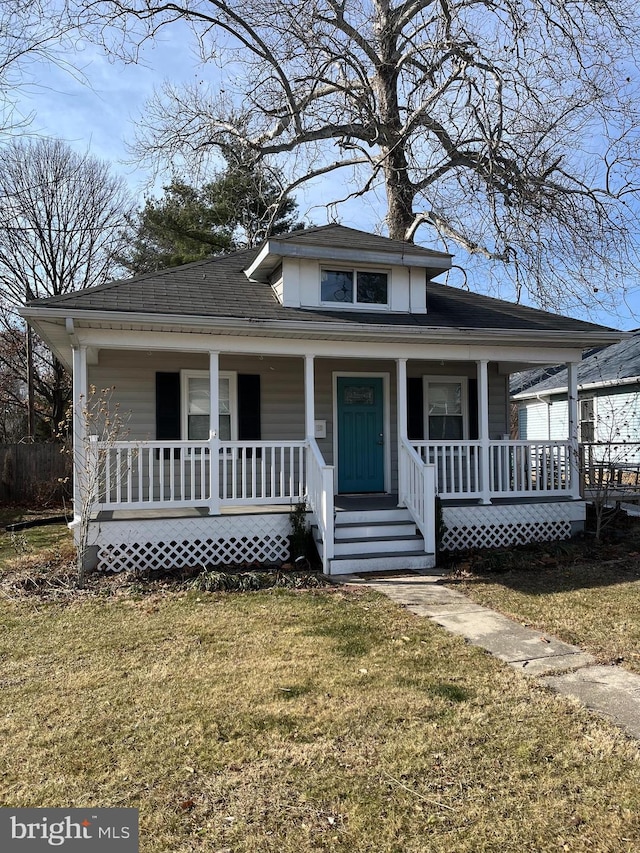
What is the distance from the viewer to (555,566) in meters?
8.09

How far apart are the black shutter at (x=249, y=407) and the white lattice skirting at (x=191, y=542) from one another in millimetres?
2079

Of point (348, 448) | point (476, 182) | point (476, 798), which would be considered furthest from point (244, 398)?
point (476, 182)

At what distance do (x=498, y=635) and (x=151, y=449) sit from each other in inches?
192

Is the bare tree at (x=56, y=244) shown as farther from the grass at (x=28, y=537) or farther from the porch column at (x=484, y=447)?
the porch column at (x=484, y=447)

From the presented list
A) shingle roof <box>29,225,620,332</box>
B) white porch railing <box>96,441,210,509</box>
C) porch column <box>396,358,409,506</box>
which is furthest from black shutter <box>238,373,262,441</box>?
porch column <box>396,358,409,506</box>

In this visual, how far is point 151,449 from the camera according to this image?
25.6 feet

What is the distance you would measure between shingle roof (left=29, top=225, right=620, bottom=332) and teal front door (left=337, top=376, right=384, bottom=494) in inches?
61.2

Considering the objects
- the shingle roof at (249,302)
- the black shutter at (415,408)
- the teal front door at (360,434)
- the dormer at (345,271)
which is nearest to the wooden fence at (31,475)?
the shingle roof at (249,302)

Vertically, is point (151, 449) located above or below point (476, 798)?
above

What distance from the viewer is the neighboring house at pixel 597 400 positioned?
1670cm

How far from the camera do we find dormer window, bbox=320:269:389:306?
961 centimetres

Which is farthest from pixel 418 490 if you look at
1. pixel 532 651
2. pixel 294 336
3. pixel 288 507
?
pixel 532 651

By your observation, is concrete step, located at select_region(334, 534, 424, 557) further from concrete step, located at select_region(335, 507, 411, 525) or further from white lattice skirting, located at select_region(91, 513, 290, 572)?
white lattice skirting, located at select_region(91, 513, 290, 572)

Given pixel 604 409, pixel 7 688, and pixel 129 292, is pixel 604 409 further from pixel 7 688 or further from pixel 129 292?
pixel 7 688
